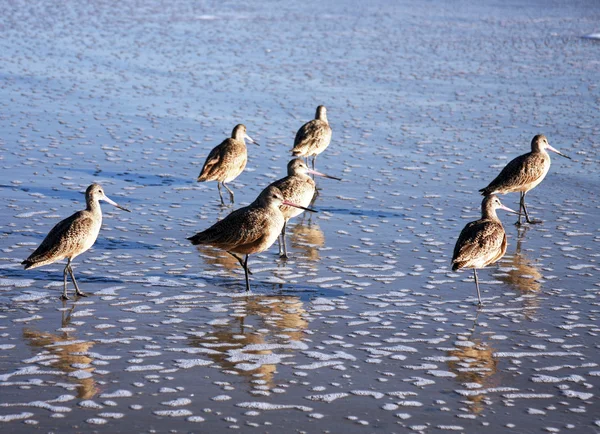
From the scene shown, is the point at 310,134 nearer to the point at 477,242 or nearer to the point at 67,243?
the point at 477,242

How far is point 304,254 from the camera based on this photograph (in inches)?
361

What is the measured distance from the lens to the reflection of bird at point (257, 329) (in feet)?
21.3

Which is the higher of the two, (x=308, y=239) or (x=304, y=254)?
(x=308, y=239)

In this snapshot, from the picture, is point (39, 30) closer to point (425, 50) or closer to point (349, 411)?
point (425, 50)

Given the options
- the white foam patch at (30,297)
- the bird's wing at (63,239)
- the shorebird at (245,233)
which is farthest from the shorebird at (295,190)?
the white foam patch at (30,297)

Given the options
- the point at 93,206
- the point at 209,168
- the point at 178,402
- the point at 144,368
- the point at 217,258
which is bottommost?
the point at 178,402

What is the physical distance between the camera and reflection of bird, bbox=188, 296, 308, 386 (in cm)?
650

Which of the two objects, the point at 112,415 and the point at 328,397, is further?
the point at 328,397

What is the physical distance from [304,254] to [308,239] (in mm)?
556

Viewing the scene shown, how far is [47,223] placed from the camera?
9.73 meters

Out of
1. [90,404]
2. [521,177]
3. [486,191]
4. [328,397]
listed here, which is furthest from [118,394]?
[521,177]

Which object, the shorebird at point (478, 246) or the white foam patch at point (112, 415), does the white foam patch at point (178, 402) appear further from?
the shorebird at point (478, 246)

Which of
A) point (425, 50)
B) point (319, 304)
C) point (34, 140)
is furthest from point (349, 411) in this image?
point (425, 50)

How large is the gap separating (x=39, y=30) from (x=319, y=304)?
58.4 ft
